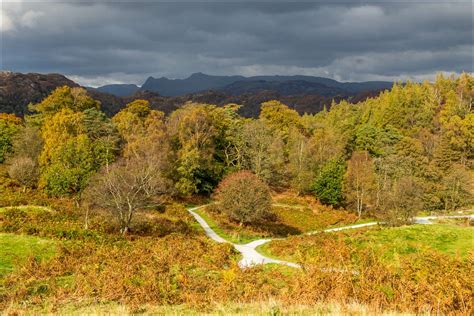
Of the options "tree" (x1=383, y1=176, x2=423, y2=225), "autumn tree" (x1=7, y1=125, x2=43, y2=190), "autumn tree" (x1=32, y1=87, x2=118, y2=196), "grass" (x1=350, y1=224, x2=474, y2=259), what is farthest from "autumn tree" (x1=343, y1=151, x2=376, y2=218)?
"autumn tree" (x1=7, y1=125, x2=43, y2=190)

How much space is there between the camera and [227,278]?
12.1 meters

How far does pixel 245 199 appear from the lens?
3562cm

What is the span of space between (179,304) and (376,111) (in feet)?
326

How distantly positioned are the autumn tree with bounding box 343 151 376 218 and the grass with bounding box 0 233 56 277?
136 ft

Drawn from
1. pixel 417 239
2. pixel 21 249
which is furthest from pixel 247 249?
pixel 21 249

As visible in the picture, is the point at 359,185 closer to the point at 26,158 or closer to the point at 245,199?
the point at 245,199

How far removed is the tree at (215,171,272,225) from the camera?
35594 mm

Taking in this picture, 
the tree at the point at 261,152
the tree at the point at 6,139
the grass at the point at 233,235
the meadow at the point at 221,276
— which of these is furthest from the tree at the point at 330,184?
the tree at the point at 6,139

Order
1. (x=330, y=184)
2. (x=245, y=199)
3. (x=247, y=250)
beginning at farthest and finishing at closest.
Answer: (x=330, y=184) < (x=245, y=199) < (x=247, y=250)

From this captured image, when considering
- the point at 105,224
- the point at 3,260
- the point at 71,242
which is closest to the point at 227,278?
the point at 3,260

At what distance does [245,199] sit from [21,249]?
66.3 feet

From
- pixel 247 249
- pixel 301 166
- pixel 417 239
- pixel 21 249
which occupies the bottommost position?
pixel 247 249

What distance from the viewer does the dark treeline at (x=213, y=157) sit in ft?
138

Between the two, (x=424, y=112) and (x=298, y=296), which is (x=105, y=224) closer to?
(x=298, y=296)
